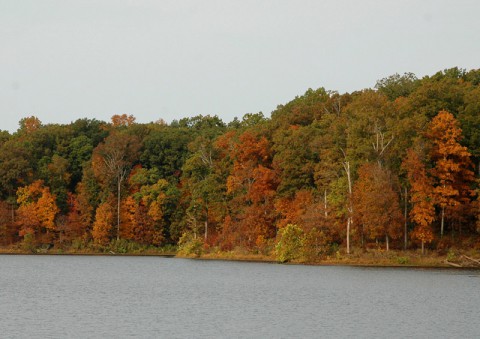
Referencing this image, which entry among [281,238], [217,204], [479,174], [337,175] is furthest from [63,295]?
[217,204]

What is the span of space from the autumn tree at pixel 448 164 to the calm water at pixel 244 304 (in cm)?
Answer: 1010

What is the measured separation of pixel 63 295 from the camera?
49.4 meters

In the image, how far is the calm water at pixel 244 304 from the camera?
34031 millimetres

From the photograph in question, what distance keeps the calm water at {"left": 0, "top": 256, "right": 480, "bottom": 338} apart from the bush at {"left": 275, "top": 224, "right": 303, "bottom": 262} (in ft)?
29.0

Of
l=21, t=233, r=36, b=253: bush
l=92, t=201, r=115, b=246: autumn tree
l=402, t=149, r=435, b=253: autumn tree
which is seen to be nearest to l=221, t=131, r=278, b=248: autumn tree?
l=92, t=201, r=115, b=246: autumn tree

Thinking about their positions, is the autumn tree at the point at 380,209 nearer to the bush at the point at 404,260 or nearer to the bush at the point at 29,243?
the bush at the point at 404,260

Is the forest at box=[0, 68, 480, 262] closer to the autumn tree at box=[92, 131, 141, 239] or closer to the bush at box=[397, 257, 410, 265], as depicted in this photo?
the autumn tree at box=[92, 131, 141, 239]

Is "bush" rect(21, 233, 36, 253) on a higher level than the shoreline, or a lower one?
higher

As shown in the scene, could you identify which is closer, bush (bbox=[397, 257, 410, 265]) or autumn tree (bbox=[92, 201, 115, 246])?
bush (bbox=[397, 257, 410, 265])

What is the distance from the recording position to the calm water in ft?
112

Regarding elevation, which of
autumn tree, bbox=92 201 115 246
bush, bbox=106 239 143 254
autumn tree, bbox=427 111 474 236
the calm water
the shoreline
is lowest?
the calm water

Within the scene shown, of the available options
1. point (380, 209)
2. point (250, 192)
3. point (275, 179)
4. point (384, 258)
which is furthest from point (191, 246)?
point (380, 209)

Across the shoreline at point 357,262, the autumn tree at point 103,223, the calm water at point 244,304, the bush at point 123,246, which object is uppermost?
the autumn tree at point 103,223

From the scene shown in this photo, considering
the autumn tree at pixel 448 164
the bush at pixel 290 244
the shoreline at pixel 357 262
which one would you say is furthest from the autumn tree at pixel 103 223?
the autumn tree at pixel 448 164
